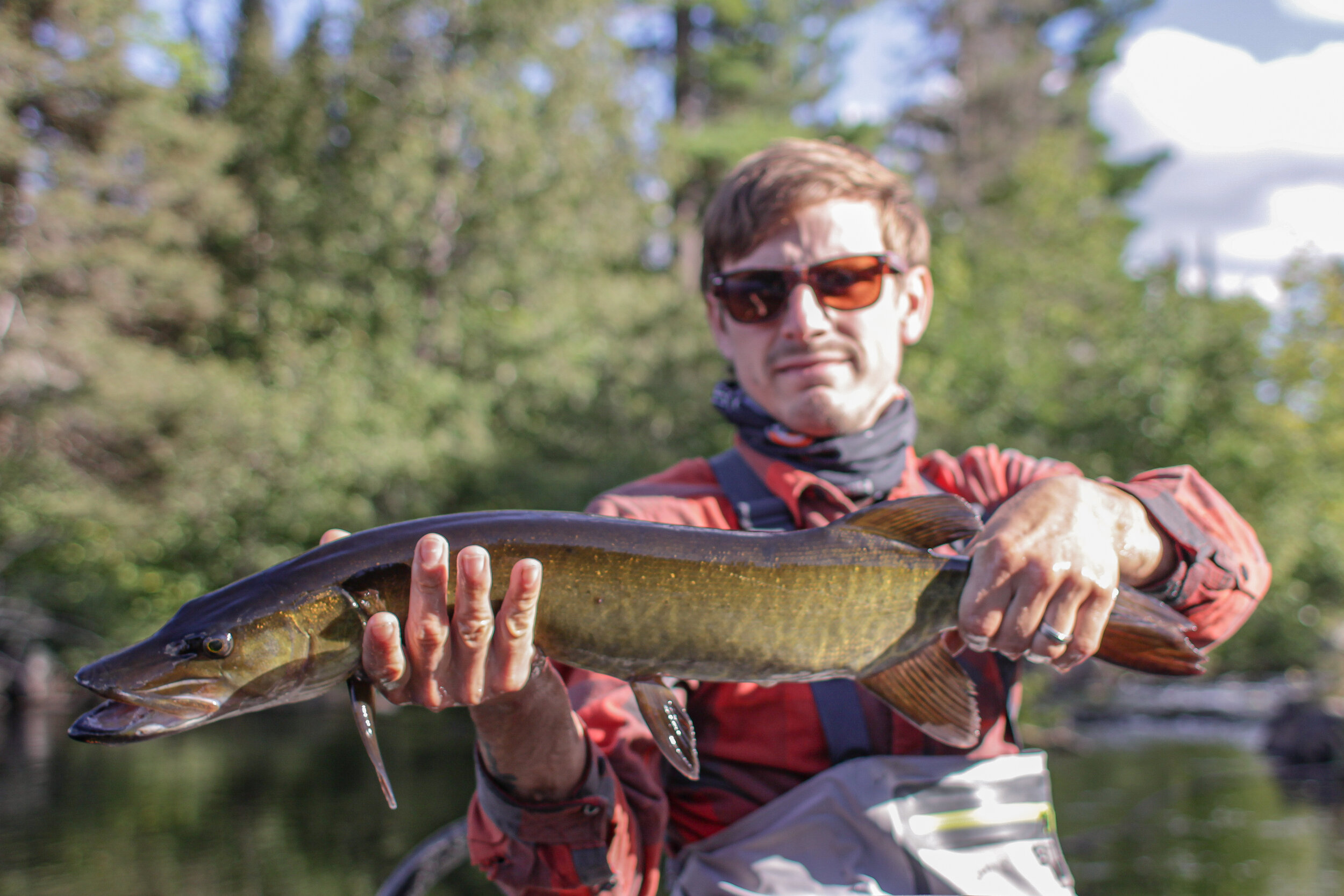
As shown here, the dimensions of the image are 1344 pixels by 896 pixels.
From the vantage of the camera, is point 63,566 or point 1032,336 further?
point 1032,336

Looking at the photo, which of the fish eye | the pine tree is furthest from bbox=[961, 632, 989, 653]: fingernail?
the pine tree

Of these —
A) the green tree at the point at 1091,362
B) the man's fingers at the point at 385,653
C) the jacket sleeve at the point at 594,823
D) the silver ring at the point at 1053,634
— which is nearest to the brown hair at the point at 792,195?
the jacket sleeve at the point at 594,823

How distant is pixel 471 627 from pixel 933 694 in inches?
37.8

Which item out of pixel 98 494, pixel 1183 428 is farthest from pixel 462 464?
pixel 1183 428

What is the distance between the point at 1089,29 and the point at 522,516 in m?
36.2

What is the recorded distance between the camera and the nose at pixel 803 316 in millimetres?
2469

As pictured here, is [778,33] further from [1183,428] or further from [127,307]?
[127,307]

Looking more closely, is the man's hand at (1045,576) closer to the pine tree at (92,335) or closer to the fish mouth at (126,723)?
the fish mouth at (126,723)

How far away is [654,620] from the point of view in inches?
76.7

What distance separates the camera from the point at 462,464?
64.0 ft

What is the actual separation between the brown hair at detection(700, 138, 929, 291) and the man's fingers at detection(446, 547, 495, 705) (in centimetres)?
125

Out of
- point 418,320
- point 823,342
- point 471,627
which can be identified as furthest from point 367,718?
point 418,320

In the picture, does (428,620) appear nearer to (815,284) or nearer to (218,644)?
(218,644)

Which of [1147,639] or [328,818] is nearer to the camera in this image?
[1147,639]
